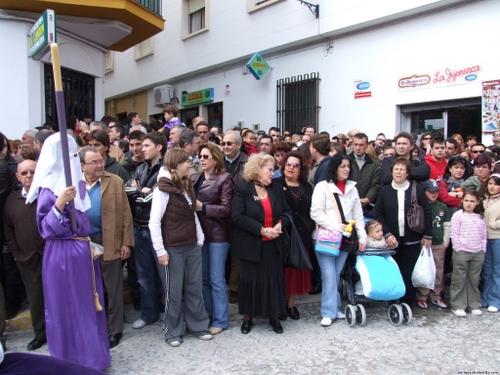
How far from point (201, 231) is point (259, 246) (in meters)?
0.63

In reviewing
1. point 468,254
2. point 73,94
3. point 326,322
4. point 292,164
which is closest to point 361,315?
point 326,322

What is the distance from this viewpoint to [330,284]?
4785mm

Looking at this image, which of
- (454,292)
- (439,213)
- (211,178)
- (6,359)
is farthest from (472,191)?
(6,359)

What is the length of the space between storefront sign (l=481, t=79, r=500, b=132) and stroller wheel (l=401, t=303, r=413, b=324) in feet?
17.9

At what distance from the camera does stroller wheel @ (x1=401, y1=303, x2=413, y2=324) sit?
4.68m

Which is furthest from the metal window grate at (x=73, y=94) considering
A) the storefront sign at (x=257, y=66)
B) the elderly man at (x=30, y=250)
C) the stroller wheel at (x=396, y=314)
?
the stroller wheel at (x=396, y=314)

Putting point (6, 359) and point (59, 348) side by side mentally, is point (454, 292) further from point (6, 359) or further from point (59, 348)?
point (6, 359)

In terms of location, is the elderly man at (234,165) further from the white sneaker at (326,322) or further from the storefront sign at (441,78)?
the storefront sign at (441,78)

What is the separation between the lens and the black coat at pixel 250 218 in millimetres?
4363

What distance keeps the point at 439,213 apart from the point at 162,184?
11.5ft

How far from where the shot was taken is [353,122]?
35.3 feet

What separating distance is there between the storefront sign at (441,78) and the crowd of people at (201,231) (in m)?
3.88

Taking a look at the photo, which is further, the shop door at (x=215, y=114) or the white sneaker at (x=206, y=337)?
the shop door at (x=215, y=114)

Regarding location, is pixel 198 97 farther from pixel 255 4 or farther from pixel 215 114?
pixel 255 4
